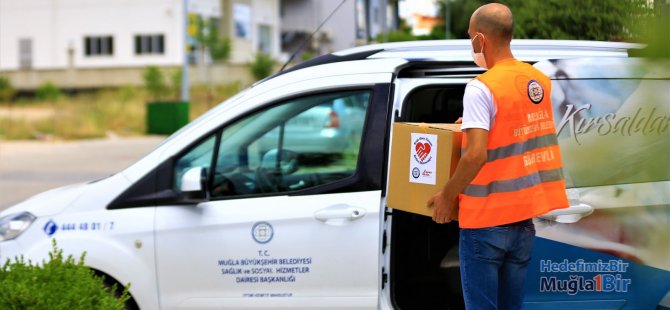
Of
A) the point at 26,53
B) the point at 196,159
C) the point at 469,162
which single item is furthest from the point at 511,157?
the point at 26,53

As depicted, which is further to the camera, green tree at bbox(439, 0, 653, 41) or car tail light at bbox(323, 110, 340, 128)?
car tail light at bbox(323, 110, 340, 128)

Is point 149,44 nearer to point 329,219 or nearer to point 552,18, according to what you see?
point 552,18

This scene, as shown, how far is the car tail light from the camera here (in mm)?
13734

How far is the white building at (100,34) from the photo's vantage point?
6000 cm

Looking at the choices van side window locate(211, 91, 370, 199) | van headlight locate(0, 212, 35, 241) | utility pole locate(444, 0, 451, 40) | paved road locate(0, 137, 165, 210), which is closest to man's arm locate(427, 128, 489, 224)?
van side window locate(211, 91, 370, 199)

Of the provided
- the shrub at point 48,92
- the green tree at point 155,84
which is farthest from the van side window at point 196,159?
the shrub at point 48,92

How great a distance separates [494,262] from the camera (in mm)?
3217

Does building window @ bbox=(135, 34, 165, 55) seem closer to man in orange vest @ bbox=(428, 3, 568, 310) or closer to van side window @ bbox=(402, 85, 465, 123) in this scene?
van side window @ bbox=(402, 85, 465, 123)

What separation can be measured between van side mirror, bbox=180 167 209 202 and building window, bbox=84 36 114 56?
60003 millimetres

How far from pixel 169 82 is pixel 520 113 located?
5698 centimetres

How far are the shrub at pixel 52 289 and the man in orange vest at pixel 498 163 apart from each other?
1.32m

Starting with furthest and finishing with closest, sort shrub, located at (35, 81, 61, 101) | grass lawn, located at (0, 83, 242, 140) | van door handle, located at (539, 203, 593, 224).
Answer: shrub, located at (35, 81, 61, 101), grass lawn, located at (0, 83, 242, 140), van door handle, located at (539, 203, 593, 224)

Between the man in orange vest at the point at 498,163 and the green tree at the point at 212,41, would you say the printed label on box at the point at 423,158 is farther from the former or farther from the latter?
the green tree at the point at 212,41

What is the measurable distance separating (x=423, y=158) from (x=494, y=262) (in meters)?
0.52
